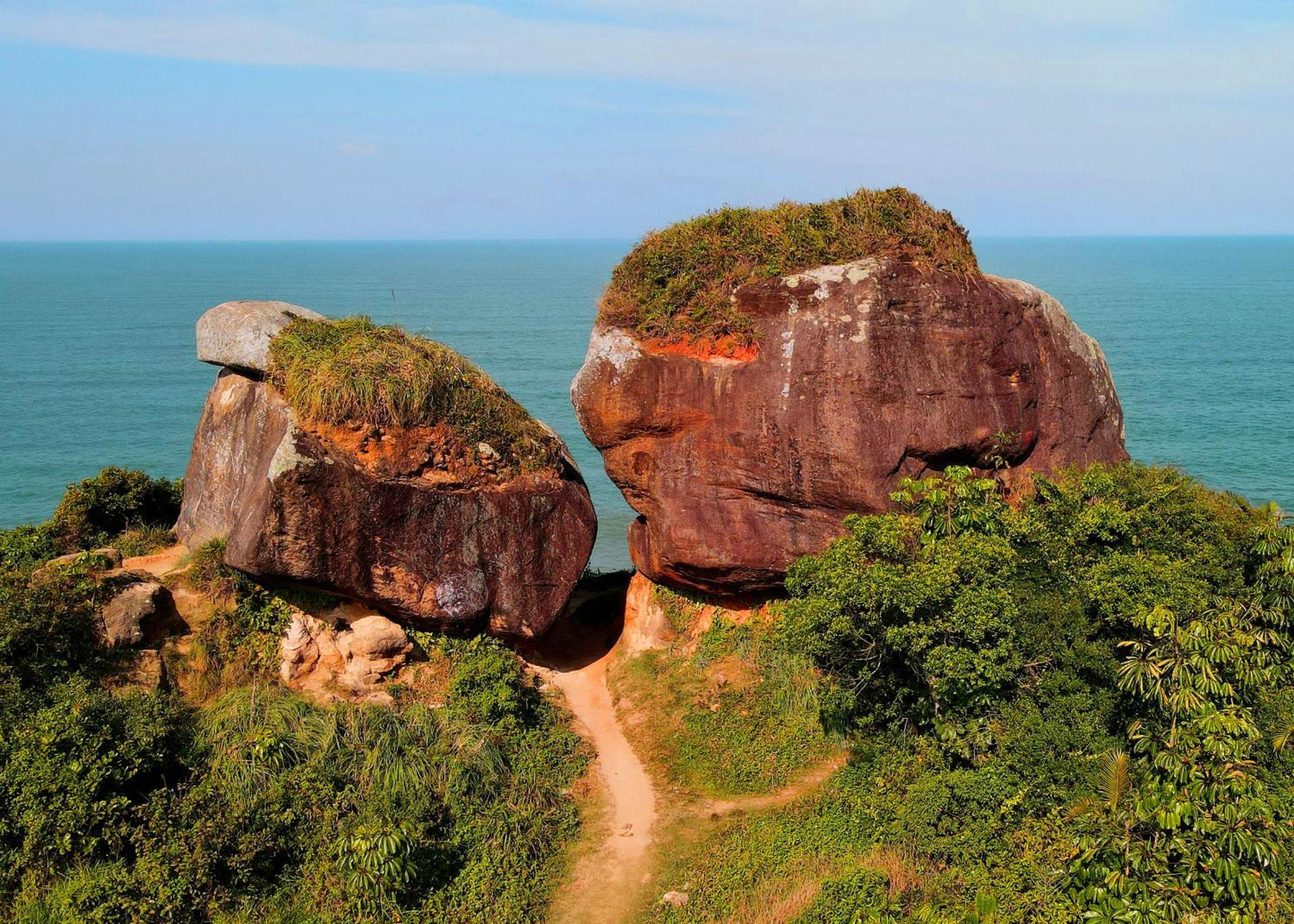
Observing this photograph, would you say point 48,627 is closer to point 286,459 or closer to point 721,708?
point 286,459

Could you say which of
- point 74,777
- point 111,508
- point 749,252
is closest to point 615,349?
point 749,252

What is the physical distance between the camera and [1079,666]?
14469mm

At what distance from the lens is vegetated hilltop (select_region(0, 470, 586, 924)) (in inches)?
541

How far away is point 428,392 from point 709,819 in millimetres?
8919

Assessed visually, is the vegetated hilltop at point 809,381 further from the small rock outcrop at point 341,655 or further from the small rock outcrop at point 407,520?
the small rock outcrop at point 341,655

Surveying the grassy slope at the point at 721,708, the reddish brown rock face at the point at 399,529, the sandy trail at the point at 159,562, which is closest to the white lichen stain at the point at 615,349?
the reddish brown rock face at the point at 399,529

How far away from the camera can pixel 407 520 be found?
59.7 feet

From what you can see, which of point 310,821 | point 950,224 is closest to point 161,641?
point 310,821

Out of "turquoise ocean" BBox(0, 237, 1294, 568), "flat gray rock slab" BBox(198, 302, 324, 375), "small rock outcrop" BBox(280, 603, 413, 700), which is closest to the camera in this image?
"small rock outcrop" BBox(280, 603, 413, 700)

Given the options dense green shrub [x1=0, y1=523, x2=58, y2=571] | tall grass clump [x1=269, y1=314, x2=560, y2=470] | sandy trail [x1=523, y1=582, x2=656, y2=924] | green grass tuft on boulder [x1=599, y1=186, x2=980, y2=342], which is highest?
green grass tuft on boulder [x1=599, y1=186, x2=980, y2=342]

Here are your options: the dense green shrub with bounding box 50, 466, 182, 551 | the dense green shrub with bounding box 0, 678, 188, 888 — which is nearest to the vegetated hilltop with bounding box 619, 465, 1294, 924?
the dense green shrub with bounding box 0, 678, 188, 888

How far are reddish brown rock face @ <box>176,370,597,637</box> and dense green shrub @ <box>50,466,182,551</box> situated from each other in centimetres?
345

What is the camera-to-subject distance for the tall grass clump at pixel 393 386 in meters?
18.4

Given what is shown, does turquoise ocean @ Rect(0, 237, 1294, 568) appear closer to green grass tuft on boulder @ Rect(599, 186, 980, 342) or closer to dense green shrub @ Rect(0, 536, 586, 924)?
green grass tuft on boulder @ Rect(599, 186, 980, 342)
